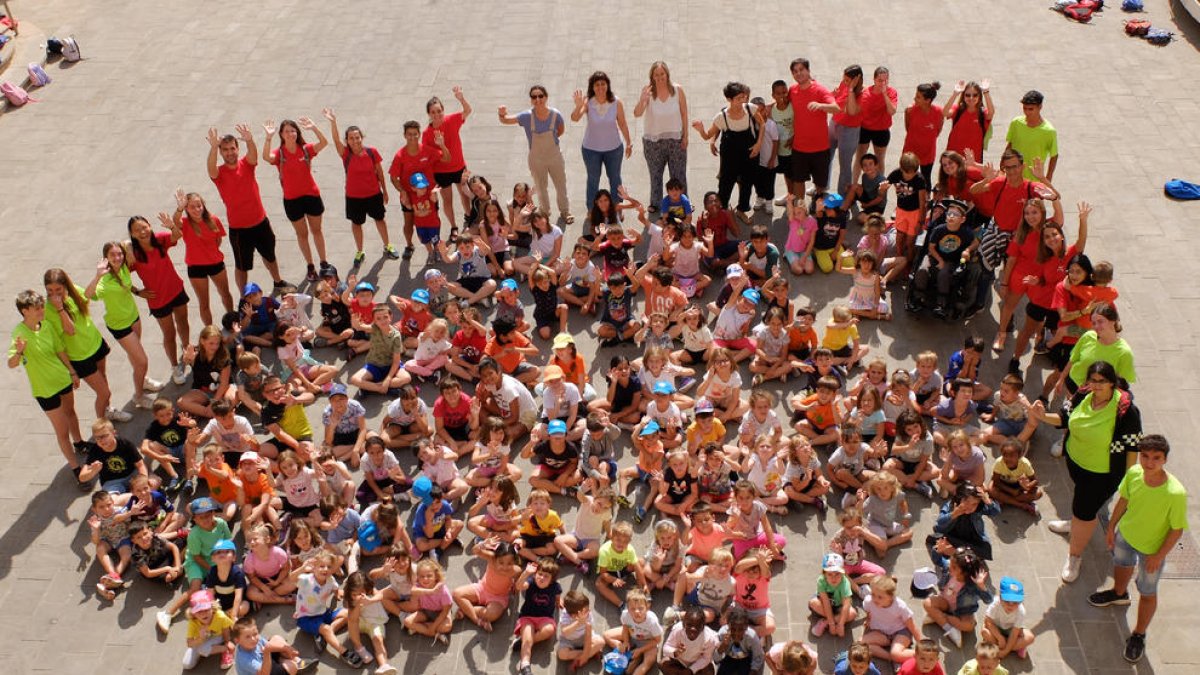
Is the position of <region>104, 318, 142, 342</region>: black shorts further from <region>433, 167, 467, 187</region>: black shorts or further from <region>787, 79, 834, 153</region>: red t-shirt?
<region>787, 79, 834, 153</region>: red t-shirt

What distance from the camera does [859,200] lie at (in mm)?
13453

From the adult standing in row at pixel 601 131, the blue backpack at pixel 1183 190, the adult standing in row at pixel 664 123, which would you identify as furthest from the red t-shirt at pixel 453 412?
the blue backpack at pixel 1183 190

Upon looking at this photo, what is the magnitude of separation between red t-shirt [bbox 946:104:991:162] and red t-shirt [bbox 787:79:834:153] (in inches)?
59.6

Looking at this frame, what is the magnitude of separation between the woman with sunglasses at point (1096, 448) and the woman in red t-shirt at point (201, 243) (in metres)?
9.05

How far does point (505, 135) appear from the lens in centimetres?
1619

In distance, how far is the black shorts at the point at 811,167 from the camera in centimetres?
1362

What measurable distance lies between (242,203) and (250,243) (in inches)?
21.1

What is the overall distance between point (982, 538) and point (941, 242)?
156 inches

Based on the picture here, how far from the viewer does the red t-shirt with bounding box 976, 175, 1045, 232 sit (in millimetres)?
11672

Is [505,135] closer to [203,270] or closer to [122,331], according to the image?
[203,270]

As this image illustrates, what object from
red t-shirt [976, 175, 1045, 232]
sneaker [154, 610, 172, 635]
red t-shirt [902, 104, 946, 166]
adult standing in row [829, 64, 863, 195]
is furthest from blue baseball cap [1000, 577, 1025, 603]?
sneaker [154, 610, 172, 635]

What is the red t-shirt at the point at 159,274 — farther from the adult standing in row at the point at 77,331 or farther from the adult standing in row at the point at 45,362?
the adult standing in row at the point at 45,362

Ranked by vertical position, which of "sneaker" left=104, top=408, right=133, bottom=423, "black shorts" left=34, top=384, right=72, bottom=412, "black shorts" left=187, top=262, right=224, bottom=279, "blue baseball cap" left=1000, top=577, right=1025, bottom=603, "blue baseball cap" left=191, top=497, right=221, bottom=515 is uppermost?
"black shorts" left=187, top=262, right=224, bottom=279

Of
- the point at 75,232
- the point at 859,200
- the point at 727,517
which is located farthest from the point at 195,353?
the point at 859,200
